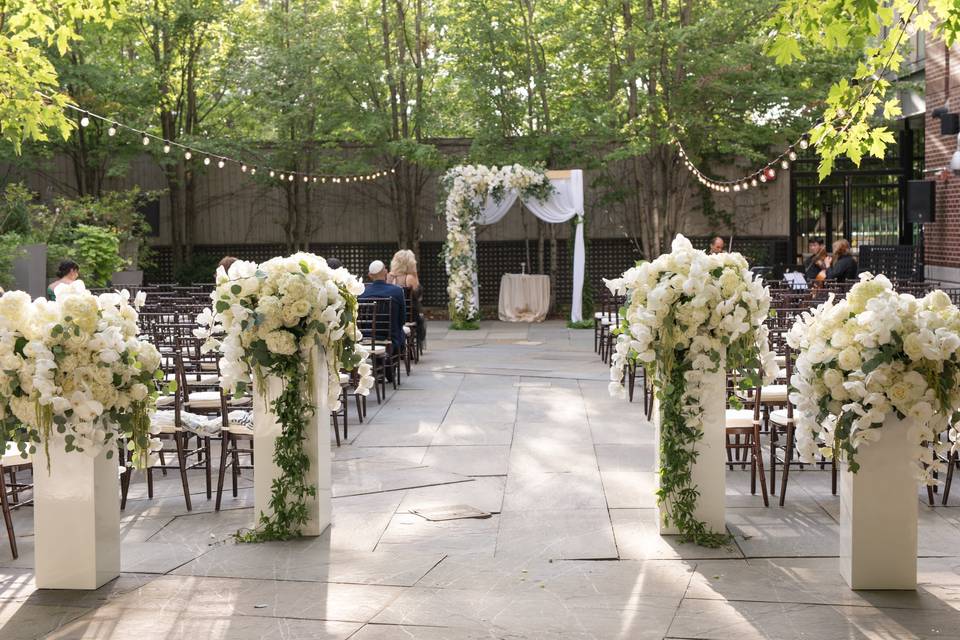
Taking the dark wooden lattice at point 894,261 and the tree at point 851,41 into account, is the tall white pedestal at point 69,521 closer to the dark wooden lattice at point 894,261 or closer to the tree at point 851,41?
the tree at point 851,41

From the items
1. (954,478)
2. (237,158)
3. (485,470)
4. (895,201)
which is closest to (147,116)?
(237,158)

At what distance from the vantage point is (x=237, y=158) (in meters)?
23.3

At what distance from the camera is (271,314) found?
6.12 metres

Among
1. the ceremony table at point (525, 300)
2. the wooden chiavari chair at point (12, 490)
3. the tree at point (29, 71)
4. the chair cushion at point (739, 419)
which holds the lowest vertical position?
the wooden chiavari chair at point (12, 490)

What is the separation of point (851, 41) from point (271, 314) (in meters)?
3.92

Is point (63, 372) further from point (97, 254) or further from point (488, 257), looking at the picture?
point (488, 257)

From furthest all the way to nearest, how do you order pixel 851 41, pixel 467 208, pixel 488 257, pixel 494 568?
pixel 488 257
pixel 467 208
pixel 851 41
pixel 494 568

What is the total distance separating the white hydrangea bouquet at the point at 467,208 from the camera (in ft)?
66.1

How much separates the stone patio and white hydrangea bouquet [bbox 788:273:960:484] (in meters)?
0.76

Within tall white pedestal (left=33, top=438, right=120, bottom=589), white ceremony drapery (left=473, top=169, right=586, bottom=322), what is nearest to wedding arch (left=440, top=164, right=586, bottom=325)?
white ceremony drapery (left=473, top=169, right=586, bottom=322)

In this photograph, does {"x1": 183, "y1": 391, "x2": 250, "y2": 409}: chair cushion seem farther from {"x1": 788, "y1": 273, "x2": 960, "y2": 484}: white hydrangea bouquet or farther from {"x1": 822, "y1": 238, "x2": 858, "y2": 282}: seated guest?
{"x1": 822, "y1": 238, "x2": 858, "y2": 282}: seated guest

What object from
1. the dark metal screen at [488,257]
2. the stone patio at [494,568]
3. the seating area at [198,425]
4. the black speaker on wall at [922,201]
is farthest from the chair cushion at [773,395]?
the dark metal screen at [488,257]

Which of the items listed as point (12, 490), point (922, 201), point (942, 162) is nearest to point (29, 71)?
point (12, 490)

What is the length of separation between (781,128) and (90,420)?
1901cm
